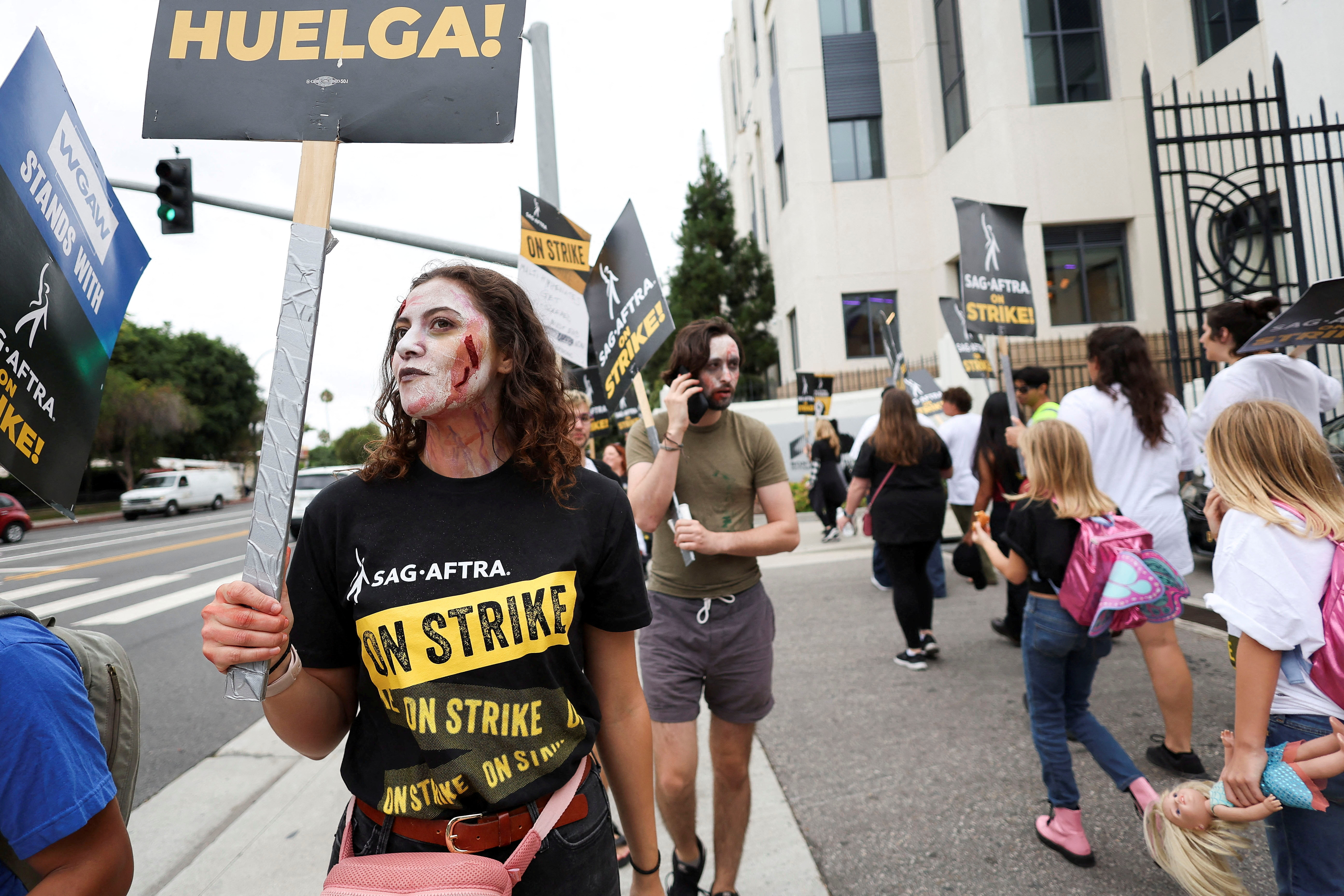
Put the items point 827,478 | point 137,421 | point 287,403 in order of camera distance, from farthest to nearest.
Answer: point 137,421
point 827,478
point 287,403

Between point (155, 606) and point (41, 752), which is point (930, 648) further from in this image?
point (155, 606)

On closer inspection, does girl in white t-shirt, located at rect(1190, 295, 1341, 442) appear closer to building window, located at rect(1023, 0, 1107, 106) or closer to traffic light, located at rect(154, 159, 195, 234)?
traffic light, located at rect(154, 159, 195, 234)

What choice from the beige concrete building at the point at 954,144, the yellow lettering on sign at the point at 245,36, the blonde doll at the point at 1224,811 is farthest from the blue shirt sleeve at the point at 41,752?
the beige concrete building at the point at 954,144

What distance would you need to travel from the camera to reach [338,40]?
1585 millimetres

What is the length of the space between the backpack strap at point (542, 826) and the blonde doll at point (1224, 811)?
66.9 inches

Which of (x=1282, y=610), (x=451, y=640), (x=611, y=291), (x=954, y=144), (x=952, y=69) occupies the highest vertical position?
(x=952, y=69)

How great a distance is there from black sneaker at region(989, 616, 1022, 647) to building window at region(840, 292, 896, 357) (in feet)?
55.7

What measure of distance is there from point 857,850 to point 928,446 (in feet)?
10.6

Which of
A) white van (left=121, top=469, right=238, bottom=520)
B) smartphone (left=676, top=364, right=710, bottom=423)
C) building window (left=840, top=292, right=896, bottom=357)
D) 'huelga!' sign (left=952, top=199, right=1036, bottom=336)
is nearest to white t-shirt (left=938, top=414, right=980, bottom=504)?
'huelga!' sign (left=952, top=199, right=1036, bottom=336)

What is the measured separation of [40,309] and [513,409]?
2.84 feet

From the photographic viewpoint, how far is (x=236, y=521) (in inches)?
1125

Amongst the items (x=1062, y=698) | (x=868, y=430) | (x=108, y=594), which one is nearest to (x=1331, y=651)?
(x=1062, y=698)

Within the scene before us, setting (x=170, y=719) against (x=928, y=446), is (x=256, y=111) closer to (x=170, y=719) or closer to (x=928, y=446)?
(x=928, y=446)

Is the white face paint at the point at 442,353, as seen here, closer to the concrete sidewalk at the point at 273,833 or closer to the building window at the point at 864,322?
the concrete sidewalk at the point at 273,833
